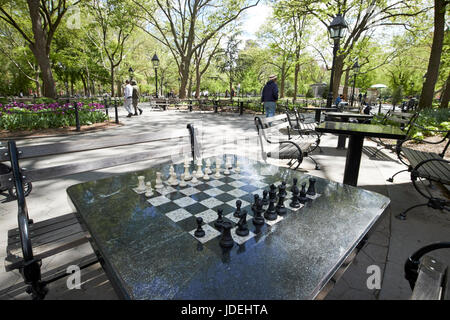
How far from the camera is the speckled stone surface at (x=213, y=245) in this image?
91 cm

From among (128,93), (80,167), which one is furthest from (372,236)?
(128,93)

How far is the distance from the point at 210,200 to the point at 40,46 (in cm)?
1376

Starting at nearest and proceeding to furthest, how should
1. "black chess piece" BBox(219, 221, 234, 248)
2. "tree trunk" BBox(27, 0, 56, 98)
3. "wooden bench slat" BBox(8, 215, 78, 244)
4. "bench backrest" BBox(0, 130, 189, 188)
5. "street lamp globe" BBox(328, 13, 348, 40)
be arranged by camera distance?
"black chess piece" BBox(219, 221, 234, 248) → "bench backrest" BBox(0, 130, 189, 188) → "wooden bench slat" BBox(8, 215, 78, 244) → "street lamp globe" BBox(328, 13, 348, 40) → "tree trunk" BBox(27, 0, 56, 98)

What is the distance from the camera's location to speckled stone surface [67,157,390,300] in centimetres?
91

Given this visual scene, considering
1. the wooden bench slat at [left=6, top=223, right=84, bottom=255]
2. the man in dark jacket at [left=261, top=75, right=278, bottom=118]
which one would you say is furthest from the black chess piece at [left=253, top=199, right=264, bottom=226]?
the man in dark jacket at [left=261, top=75, right=278, bottom=118]

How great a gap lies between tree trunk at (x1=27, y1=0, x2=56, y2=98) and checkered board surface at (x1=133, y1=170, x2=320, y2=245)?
519 inches

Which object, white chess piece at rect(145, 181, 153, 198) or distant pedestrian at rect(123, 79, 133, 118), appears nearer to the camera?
white chess piece at rect(145, 181, 153, 198)

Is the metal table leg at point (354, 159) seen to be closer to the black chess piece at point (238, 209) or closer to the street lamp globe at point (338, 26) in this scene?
the black chess piece at point (238, 209)

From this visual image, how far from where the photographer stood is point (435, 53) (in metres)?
9.97

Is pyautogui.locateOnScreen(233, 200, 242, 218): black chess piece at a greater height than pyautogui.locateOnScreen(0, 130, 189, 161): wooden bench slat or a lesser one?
lesser

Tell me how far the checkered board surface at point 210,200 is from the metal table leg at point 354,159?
2126 millimetres

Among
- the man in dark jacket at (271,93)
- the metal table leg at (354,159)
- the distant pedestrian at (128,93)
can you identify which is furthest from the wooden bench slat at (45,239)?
the distant pedestrian at (128,93)

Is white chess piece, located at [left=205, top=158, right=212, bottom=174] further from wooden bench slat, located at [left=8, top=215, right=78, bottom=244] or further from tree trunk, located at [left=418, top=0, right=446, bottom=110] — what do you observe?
tree trunk, located at [left=418, top=0, right=446, bottom=110]

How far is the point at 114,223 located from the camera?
136 cm
